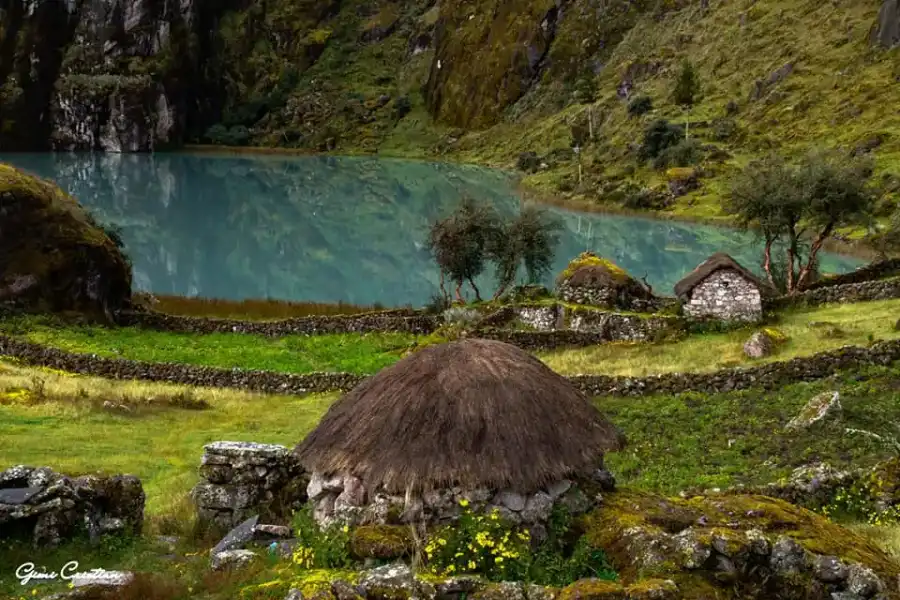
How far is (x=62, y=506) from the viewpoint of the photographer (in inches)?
520

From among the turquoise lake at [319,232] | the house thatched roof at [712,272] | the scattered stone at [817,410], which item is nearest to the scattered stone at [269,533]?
the scattered stone at [817,410]

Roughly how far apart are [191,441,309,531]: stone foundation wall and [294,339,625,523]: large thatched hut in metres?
3.08

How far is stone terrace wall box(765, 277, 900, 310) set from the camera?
3797cm

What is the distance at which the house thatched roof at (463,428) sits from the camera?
10555 millimetres

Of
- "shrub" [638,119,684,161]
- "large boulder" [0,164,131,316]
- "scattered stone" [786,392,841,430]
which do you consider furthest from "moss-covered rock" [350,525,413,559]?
"shrub" [638,119,684,161]

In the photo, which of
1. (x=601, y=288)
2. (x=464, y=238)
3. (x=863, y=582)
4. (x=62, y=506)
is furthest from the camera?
(x=464, y=238)

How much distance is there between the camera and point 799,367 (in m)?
26.9

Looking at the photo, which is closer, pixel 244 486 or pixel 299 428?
pixel 244 486

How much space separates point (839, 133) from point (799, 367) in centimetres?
8252

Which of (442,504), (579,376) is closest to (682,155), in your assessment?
(579,376)

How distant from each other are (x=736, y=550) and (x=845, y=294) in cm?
3377

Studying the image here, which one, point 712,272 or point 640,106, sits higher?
point 640,106

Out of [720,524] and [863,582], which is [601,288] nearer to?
[720,524]

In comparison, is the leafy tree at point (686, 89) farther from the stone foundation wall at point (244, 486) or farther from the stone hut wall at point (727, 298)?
the stone foundation wall at point (244, 486)
